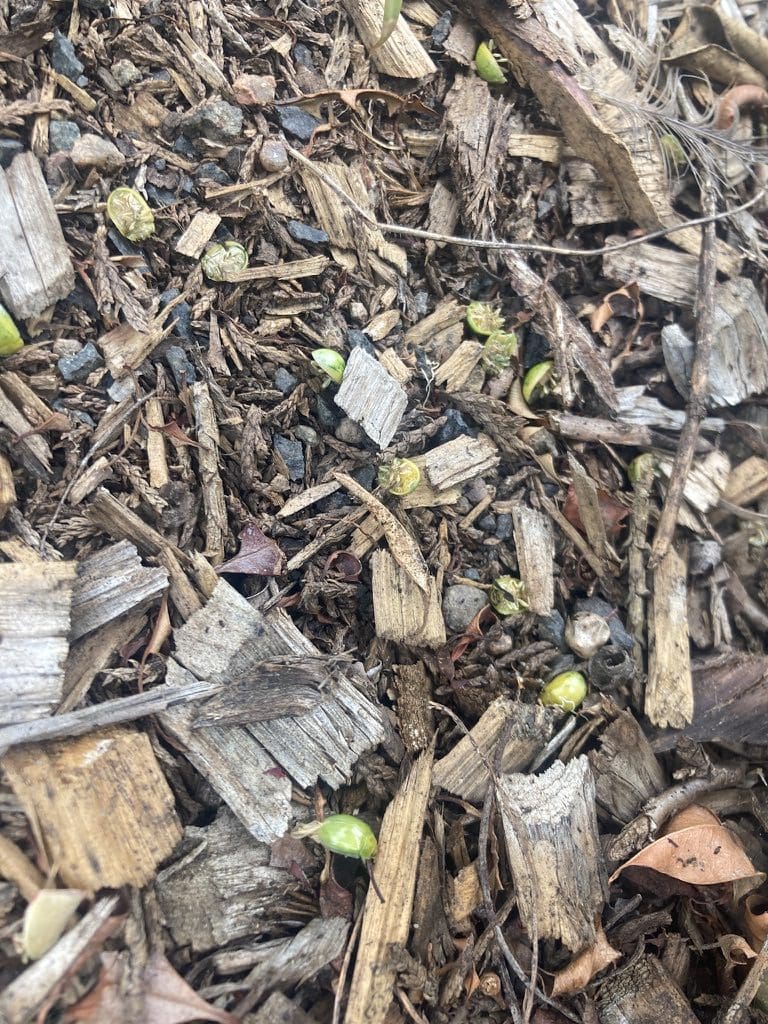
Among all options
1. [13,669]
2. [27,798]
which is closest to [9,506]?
[13,669]

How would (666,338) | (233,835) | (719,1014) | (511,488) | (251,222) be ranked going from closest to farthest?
(233,835) < (719,1014) < (251,222) < (511,488) < (666,338)

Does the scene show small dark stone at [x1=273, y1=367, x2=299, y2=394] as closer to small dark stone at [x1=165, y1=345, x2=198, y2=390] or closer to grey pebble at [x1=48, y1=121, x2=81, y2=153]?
small dark stone at [x1=165, y1=345, x2=198, y2=390]

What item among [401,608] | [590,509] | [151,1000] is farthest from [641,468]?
[151,1000]

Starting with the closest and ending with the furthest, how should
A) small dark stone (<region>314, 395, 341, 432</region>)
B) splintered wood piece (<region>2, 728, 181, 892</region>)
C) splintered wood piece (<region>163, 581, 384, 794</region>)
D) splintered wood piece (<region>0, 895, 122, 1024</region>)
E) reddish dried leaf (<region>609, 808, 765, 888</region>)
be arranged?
splintered wood piece (<region>0, 895, 122, 1024</region>) < splintered wood piece (<region>2, 728, 181, 892</region>) < splintered wood piece (<region>163, 581, 384, 794</region>) < reddish dried leaf (<region>609, 808, 765, 888</region>) < small dark stone (<region>314, 395, 341, 432</region>)

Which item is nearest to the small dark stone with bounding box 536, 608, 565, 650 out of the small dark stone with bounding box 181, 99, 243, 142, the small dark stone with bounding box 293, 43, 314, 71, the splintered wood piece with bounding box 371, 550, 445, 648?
the splintered wood piece with bounding box 371, 550, 445, 648

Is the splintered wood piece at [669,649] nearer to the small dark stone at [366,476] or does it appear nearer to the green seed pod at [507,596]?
the green seed pod at [507,596]

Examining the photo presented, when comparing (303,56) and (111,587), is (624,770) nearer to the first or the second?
(111,587)

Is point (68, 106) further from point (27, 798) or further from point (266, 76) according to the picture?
point (27, 798)
